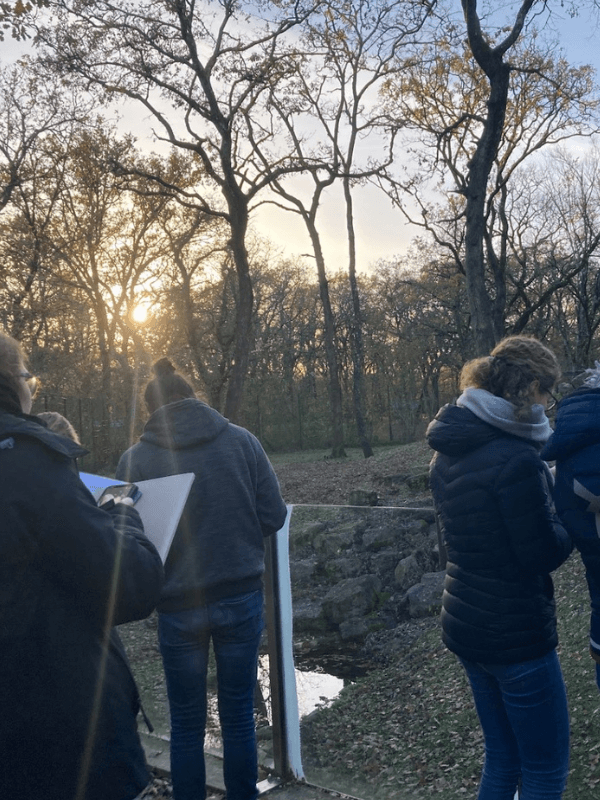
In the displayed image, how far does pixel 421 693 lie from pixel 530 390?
3596 millimetres

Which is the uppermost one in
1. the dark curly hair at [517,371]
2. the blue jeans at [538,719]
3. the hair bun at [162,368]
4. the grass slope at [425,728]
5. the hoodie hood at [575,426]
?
the hair bun at [162,368]

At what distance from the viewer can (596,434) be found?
7.61 ft

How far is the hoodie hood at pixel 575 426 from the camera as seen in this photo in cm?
232

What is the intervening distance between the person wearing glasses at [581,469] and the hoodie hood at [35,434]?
1389 mm

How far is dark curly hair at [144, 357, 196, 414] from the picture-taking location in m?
3.13

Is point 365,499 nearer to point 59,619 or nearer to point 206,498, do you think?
point 206,498

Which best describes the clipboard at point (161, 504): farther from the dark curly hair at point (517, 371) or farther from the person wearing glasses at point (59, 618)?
the dark curly hair at point (517, 371)

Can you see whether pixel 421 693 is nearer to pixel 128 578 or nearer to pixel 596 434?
pixel 596 434

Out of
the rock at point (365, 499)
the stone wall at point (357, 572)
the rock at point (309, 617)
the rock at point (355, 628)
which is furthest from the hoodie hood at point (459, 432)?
the rock at point (365, 499)

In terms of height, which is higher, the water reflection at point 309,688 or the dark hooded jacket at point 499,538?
the dark hooded jacket at point 499,538

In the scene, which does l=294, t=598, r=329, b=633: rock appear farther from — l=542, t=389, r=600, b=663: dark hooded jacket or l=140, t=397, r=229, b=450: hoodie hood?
l=542, t=389, r=600, b=663: dark hooded jacket

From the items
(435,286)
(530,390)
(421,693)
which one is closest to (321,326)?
(435,286)

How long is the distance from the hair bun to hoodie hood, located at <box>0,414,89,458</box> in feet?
4.53

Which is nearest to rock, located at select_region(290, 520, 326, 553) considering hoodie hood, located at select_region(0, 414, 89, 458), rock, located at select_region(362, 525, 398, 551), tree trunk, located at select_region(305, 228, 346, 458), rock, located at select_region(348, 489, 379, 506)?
rock, located at select_region(362, 525, 398, 551)
